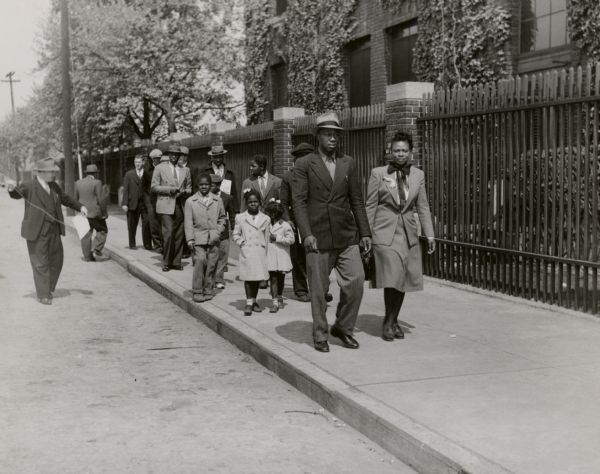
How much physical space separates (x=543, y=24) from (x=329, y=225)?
8144 millimetres

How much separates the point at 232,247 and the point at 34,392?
9.76 m

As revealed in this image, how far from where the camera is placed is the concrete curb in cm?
416

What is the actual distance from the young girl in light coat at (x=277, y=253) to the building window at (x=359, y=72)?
10.1 meters

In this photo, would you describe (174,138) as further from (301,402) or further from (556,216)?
(301,402)

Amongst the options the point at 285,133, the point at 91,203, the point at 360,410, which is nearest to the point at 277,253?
the point at 360,410

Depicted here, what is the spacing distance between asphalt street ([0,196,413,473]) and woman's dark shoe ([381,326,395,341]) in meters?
1.17

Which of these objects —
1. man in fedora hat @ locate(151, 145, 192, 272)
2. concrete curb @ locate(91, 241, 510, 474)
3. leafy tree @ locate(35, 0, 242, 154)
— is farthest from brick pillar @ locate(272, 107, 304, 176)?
leafy tree @ locate(35, 0, 242, 154)

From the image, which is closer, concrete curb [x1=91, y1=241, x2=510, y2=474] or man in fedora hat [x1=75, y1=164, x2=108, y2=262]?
concrete curb [x1=91, y1=241, x2=510, y2=474]

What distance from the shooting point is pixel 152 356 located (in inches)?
287

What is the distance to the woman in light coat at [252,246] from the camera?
855cm

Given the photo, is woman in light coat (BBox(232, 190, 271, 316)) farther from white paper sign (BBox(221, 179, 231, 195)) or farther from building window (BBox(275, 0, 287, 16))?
building window (BBox(275, 0, 287, 16))

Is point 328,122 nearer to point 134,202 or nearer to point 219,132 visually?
point 134,202

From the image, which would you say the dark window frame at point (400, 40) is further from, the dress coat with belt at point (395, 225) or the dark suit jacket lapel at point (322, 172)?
the dark suit jacket lapel at point (322, 172)

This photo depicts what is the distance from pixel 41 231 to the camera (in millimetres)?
9938
